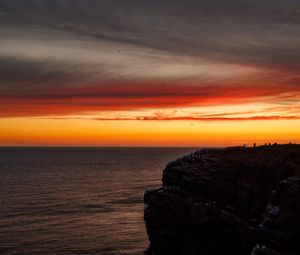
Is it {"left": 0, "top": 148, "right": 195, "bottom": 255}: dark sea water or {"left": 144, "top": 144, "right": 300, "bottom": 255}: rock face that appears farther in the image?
{"left": 0, "top": 148, "right": 195, "bottom": 255}: dark sea water

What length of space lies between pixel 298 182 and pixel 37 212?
247 ft

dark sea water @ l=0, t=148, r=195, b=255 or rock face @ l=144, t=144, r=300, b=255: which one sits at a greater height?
rock face @ l=144, t=144, r=300, b=255

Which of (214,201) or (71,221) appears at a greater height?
(214,201)

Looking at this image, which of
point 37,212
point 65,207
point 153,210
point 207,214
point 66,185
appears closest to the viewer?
point 207,214

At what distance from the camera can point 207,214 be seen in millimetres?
45406

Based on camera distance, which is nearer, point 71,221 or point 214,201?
point 214,201

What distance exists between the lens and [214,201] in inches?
1855

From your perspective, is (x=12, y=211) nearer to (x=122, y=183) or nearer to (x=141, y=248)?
(x=141, y=248)

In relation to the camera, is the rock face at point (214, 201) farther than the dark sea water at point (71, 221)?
No

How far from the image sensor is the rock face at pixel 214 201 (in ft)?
148

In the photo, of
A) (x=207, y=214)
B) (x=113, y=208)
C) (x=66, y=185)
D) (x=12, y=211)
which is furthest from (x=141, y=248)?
(x=66, y=185)

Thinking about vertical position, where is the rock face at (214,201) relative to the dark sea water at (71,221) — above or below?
above

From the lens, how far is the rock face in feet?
148

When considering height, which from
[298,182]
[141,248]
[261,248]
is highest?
[298,182]
